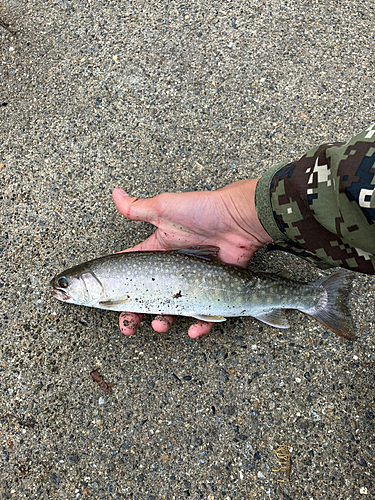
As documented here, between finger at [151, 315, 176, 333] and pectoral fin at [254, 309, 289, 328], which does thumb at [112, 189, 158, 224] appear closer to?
finger at [151, 315, 176, 333]

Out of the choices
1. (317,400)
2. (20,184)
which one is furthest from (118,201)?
(317,400)

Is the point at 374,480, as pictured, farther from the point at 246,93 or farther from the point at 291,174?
the point at 246,93

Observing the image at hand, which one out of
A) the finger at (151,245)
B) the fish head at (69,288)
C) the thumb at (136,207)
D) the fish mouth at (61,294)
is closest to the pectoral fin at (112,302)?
the fish head at (69,288)

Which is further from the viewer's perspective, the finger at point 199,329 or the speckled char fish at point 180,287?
the finger at point 199,329

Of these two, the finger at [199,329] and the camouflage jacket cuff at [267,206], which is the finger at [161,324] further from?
the camouflage jacket cuff at [267,206]

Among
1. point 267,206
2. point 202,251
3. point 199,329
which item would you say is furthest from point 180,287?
point 267,206

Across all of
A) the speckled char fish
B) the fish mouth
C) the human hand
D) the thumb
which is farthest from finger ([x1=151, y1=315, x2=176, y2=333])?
the thumb

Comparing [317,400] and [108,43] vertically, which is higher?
[108,43]
